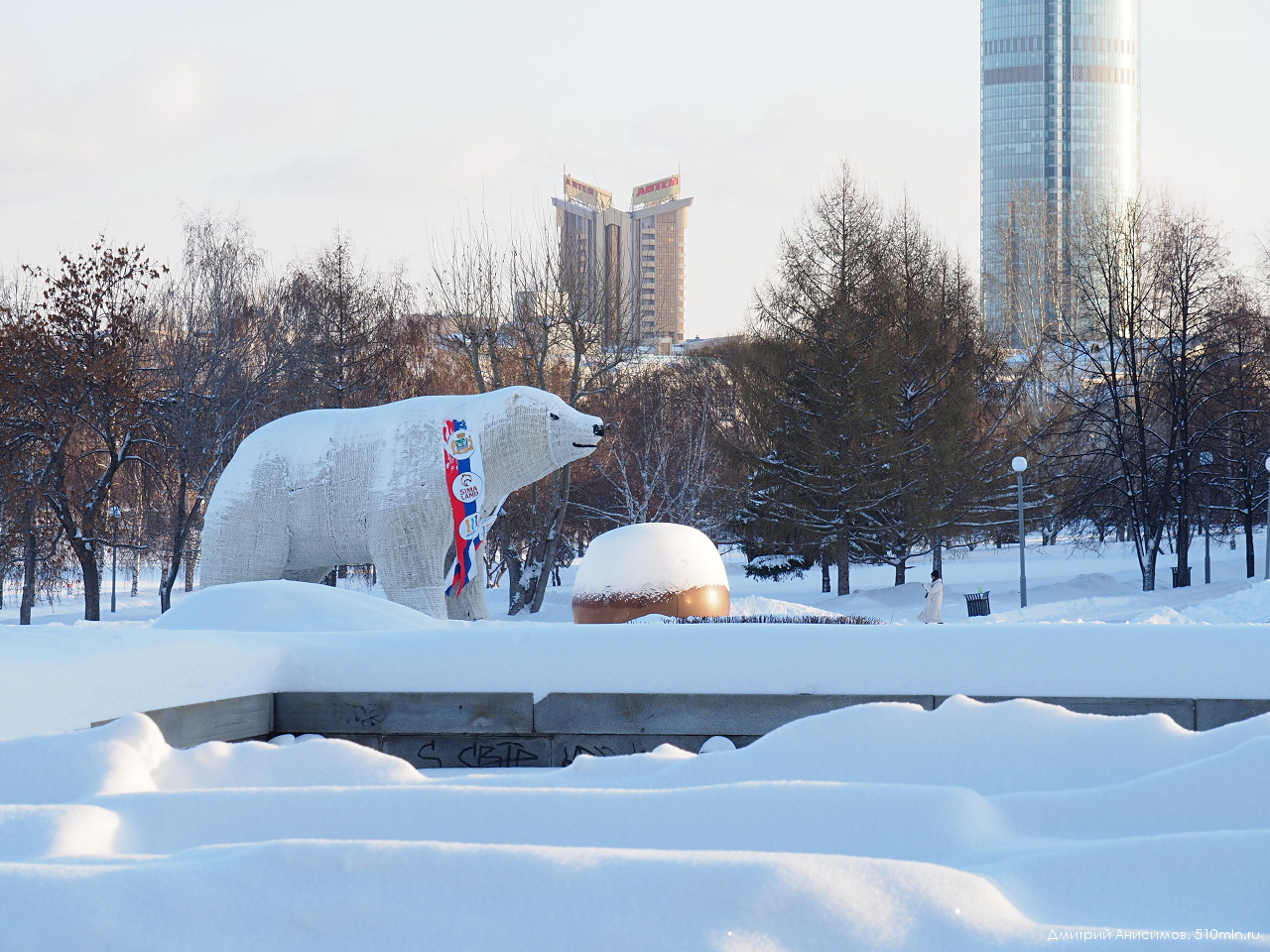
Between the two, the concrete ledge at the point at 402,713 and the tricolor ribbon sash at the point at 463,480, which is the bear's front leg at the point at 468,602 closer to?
the tricolor ribbon sash at the point at 463,480

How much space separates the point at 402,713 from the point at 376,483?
5.31 meters

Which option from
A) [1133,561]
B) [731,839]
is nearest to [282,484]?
[731,839]

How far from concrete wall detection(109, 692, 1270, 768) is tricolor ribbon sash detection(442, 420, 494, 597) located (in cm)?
497

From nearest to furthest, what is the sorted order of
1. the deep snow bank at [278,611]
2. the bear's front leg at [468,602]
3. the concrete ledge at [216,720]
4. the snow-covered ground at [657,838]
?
the snow-covered ground at [657,838]
the concrete ledge at [216,720]
the deep snow bank at [278,611]
the bear's front leg at [468,602]

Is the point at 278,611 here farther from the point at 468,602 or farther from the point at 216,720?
the point at 468,602

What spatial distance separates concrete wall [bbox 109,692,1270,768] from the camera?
14.6ft

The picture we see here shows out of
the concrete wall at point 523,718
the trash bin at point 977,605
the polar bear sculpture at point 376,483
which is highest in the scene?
the polar bear sculpture at point 376,483

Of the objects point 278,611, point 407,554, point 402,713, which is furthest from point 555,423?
point 402,713

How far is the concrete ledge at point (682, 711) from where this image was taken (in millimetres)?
4496

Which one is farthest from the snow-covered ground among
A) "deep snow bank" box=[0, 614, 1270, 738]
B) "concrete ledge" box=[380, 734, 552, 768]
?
"concrete ledge" box=[380, 734, 552, 768]

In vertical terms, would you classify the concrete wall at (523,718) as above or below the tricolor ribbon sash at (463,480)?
below

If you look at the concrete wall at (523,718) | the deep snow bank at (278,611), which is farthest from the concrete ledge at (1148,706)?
the deep snow bank at (278,611)

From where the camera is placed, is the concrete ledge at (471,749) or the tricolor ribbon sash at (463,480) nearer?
the concrete ledge at (471,749)

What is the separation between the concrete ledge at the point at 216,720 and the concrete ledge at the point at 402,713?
0.35ft
